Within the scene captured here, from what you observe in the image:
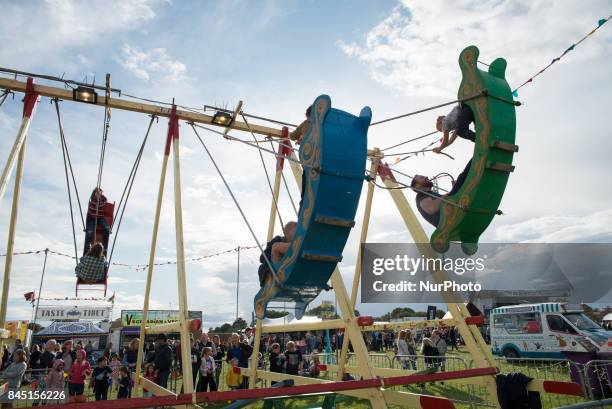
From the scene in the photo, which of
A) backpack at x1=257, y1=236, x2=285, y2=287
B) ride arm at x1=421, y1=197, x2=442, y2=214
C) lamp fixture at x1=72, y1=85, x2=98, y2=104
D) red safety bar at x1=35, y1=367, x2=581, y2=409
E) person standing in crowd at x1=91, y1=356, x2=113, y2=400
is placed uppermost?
lamp fixture at x1=72, y1=85, x2=98, y2=104

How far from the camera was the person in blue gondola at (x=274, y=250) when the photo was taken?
477 cm

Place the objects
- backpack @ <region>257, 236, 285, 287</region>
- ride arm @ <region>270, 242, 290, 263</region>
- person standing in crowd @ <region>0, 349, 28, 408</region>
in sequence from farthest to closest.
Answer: person standing in crowd @ <region>0, 349, 28, 408</region>, backpack @ <region>257, 236, 285, 287</region>, ride arm @ <region>270, 242, 290, 263</region>

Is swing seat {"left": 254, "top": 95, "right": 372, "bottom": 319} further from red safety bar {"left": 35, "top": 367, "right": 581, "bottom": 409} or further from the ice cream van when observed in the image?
the ice cream van

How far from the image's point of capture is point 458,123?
417 cm

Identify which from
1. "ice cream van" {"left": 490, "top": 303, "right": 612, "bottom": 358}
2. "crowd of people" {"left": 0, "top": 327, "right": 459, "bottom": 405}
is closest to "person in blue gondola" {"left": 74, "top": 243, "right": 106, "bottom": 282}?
"crowd of people" {"left": 0, "top": 327, "right": 459, "bottom": 405}

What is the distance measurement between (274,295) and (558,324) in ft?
44.8

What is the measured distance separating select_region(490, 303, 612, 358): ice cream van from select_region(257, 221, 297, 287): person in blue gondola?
1192 cm

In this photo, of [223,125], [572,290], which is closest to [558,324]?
[223,125]

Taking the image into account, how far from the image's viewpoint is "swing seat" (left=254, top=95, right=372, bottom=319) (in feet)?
12.9

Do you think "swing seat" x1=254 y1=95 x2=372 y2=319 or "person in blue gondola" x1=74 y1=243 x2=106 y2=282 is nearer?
"swing seat" x1=254 y1=95 x2=372 y2=319

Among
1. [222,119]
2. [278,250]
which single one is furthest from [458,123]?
[222,119]

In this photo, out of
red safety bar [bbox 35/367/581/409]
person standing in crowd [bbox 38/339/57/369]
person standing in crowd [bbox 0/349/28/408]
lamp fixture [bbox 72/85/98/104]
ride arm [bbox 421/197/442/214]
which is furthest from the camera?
person standing in crowd [bbox 38/339/57/369]

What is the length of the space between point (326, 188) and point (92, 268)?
18.5 ft

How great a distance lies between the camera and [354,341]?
5.49 meters
